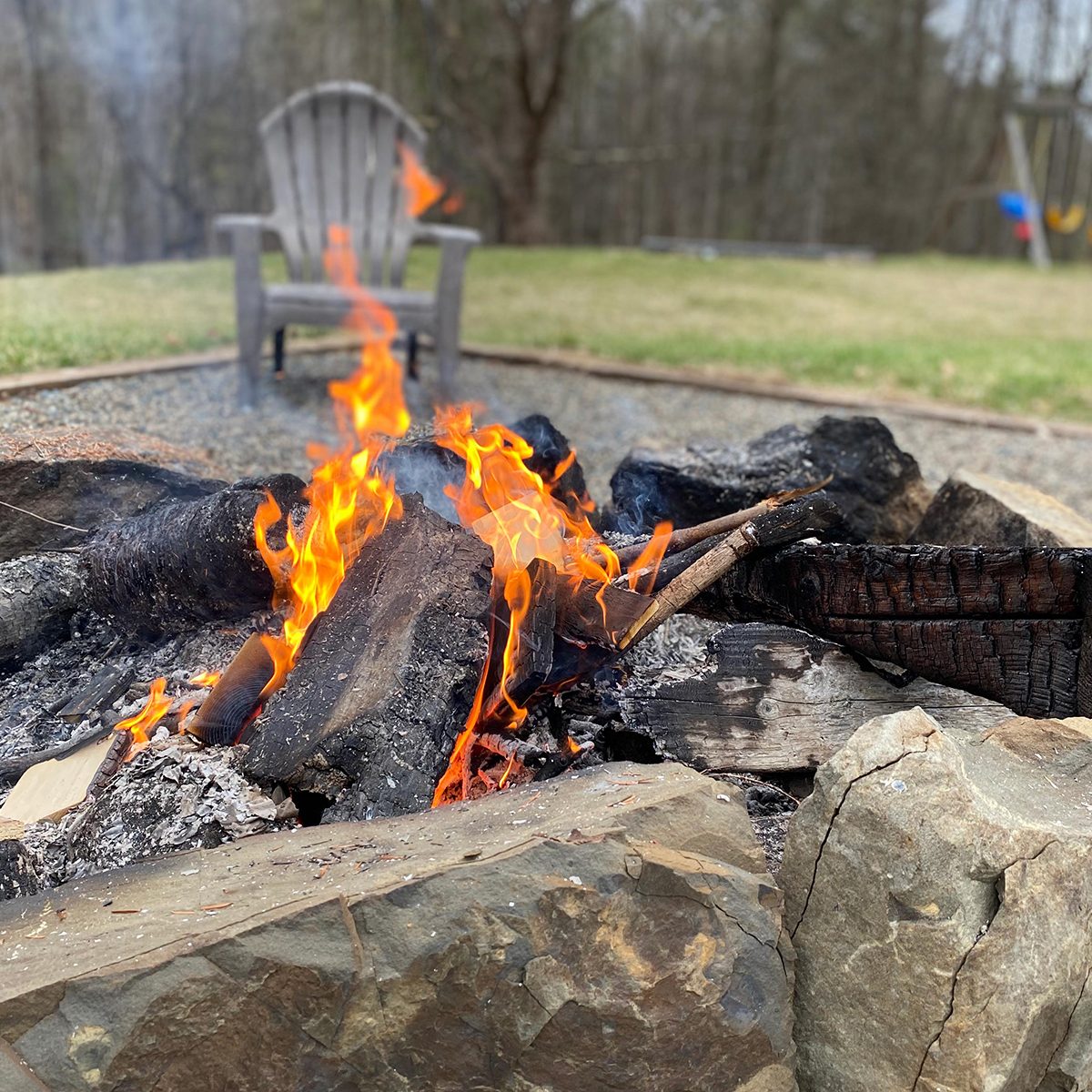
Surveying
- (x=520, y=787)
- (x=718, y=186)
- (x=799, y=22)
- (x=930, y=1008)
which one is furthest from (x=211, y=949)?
(x=799, y=22)

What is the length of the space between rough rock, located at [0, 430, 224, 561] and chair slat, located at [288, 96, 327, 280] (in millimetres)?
3454

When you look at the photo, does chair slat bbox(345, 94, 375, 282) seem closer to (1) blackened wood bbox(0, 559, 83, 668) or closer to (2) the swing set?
(1) blackened wood bbox(0, 559, 83, 668)

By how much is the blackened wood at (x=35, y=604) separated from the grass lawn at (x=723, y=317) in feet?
3.21

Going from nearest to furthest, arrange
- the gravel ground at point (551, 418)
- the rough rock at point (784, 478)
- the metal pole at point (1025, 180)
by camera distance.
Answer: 1. the rough rock at point (784, 478)
2. the gravel ground at point (551, 418)
3. the metal pole at point (1025, 180)

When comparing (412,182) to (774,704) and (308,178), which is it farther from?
(774,704)

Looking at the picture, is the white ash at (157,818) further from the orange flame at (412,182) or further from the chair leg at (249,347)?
the orange flame at (412,182)

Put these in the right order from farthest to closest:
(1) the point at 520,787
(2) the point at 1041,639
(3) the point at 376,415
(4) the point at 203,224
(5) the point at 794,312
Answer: (5) the point at 794,312 → (4) the point at 203,224 → (3) the point at 376,415 → (2) the point at 1041,639 → (1) the point at 520,787

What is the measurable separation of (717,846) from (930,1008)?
0.34 meters

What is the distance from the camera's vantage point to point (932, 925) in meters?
1.43

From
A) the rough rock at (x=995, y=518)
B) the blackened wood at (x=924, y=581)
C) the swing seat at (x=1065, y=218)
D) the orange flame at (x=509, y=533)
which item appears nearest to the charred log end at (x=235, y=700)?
the orange flame at (x=509, y=533)

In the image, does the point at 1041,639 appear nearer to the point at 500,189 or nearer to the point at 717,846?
the point at 717,846

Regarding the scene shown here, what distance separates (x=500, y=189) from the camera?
43.7 feet

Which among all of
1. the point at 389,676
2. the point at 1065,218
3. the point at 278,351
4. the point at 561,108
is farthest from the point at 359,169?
the point at 1065,218

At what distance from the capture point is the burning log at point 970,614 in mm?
1964
